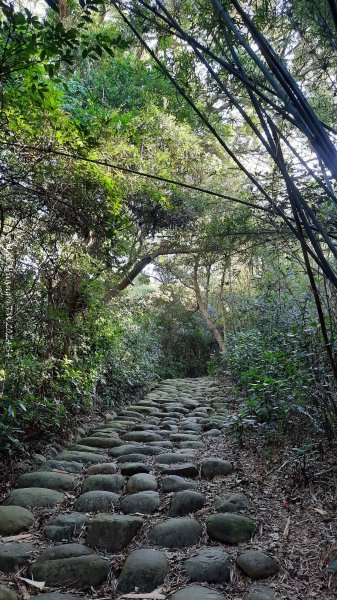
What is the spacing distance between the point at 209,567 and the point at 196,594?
0.55 ft

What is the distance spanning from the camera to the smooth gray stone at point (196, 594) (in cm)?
149

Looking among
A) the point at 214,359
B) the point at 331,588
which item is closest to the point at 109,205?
the point at 331,588

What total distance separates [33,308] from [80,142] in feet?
4.31

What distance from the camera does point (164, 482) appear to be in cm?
Answer: 256

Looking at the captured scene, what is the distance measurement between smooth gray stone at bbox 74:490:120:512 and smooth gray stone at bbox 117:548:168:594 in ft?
1.67

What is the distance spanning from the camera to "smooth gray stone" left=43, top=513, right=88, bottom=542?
1940mm

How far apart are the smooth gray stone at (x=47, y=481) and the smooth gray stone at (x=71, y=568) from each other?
2.49 ft

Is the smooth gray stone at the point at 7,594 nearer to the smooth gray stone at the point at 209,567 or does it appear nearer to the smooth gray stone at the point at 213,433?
the smooth gray stone at the point at 209,567

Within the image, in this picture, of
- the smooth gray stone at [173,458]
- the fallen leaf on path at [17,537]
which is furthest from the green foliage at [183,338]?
the fallen leaf on path at [17,537]

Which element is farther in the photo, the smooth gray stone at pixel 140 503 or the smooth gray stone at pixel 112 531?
the smooth gray stone at pixel 140 503

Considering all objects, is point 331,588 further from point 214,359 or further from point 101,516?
point 214,359

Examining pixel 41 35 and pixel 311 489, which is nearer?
pixel 41 35

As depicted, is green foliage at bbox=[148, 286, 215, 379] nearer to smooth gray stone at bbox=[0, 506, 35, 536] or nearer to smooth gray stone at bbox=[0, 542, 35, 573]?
smooth gray stone at bbox=[0, 506, 35, 536]

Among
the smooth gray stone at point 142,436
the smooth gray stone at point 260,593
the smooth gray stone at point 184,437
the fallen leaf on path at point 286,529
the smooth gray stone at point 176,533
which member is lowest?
the smooth gray stone at point 260,593
